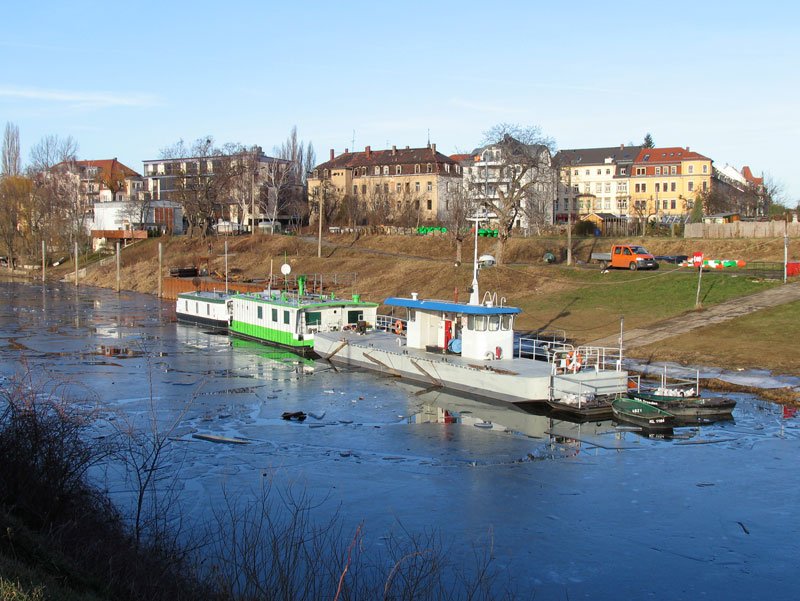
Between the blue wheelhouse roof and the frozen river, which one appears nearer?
the frozen river

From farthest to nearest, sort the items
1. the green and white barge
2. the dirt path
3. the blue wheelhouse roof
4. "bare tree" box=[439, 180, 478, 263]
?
1. "bare tree" box=[439, 180, 478, 263]
2. the green and white barge
3. the dirt path
4. the blue wheelhouse roof

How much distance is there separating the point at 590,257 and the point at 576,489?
49.1 meters

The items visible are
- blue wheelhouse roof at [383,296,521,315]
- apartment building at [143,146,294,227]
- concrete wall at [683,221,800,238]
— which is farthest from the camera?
apartment building at [143,146,294,227]

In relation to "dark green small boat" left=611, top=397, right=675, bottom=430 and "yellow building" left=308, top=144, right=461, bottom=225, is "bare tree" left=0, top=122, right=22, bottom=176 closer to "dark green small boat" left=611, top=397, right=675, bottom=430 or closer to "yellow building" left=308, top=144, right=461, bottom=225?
"yellow building" left=308, top=144, right=461, bottom=225

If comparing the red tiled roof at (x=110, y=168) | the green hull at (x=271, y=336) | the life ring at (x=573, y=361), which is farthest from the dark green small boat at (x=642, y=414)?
the red tiled roof at (x=110, y=168)

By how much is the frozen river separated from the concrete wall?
1630 inches

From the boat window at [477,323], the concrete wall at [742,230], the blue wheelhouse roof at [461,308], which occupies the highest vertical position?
the concrete wall at [742,230]

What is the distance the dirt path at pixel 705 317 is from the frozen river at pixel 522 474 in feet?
35.5

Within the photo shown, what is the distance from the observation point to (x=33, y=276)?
348 feet

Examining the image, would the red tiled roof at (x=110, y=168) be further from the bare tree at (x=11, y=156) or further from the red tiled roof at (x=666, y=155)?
the red tiled roof at (x=666, y=155)

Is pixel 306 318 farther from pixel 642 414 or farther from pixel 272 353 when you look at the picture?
pixel 642 414

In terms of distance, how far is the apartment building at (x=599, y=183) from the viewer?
11988cm

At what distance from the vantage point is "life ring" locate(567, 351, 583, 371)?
31984 millimetres

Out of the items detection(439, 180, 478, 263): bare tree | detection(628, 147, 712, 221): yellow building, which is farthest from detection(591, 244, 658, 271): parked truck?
detection(628, 147, 712, 221): yellow building
